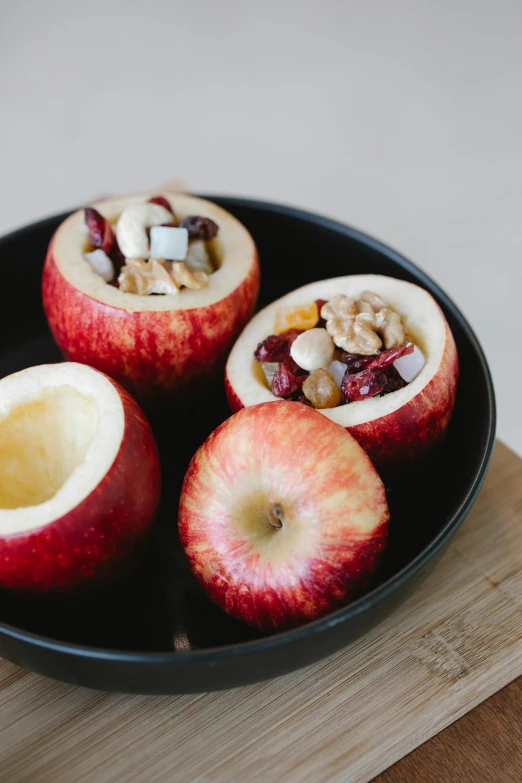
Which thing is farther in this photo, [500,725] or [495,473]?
[495,473]

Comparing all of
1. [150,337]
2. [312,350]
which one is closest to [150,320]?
[150,337]

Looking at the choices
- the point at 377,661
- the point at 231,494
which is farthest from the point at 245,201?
the point at 377,661

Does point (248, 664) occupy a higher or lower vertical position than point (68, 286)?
lower

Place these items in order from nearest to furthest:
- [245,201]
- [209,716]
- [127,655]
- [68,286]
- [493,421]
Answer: [127,655] → [209,716] → [493,421] → [68,286] → [245,201]

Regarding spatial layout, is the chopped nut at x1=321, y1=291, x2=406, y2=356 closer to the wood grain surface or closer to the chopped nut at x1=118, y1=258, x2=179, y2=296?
the chopped nut at x1=118, y1=258, x2=179, y2=296

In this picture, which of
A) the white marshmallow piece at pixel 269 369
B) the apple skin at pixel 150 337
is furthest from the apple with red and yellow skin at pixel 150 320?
the white marshmallow piece at pixel 269 369

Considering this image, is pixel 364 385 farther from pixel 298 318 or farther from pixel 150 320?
pixel 150 320

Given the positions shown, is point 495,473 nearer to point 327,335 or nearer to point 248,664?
point 327,335
